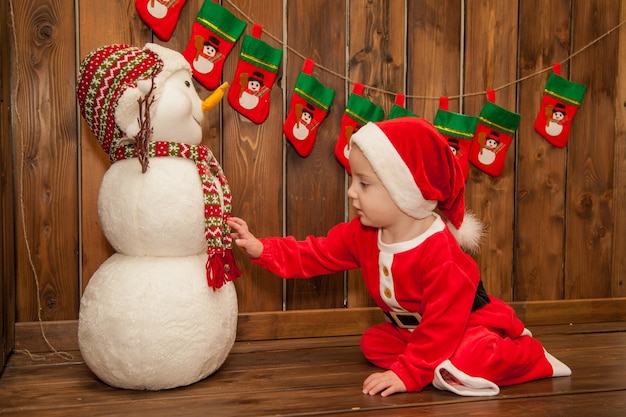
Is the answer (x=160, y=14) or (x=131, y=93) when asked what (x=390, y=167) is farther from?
(x=160, y=14)

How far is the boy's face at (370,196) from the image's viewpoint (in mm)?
1340

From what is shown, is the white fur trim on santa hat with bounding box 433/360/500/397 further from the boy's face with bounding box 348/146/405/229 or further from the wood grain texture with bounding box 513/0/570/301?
the wood grain texture with bounding box 513/0/570/301

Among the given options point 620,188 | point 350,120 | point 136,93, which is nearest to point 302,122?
point 350,120

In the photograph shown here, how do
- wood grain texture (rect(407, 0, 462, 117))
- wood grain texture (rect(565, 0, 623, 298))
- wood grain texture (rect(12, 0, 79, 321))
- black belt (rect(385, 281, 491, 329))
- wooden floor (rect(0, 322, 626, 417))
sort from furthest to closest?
1. wood grain texture (rect(565, 0, 623, 298))
2. wood grain texture (rect(407, 0, 462, 117))
3. wood grain texture (rect(12, 0, 79, 321))
4. black belt (rect(385, 281, 491, 329))
5. wooden floor (rect(0, 322, 626, 417))

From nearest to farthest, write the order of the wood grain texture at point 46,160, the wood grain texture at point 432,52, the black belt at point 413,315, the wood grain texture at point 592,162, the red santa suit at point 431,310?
the red santa suit at point 431,310, the black belt at point 413,315, the wood grain texture at point 46,160, the wood grain texture at point 432,52, the wood grain texture at point 592,162

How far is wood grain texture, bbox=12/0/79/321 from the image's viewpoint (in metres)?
1.56

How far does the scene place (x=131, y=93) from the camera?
4.16 feet

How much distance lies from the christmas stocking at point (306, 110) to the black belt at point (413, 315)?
22.2 inches

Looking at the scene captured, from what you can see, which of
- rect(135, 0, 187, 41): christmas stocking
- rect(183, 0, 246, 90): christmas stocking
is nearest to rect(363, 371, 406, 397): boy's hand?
rect(183, 0, 246, 90): christmas stocking

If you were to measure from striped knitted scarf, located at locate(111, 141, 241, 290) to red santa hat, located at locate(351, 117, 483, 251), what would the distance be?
1.13 ft

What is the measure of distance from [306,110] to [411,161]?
0.52 metres

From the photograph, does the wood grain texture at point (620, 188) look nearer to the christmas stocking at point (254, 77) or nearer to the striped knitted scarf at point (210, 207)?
the christmas stocking at point (254, 77)

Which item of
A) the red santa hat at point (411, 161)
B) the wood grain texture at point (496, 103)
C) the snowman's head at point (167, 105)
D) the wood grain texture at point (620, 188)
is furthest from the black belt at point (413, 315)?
the wood grain texture at point (620, 188)

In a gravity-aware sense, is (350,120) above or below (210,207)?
above
